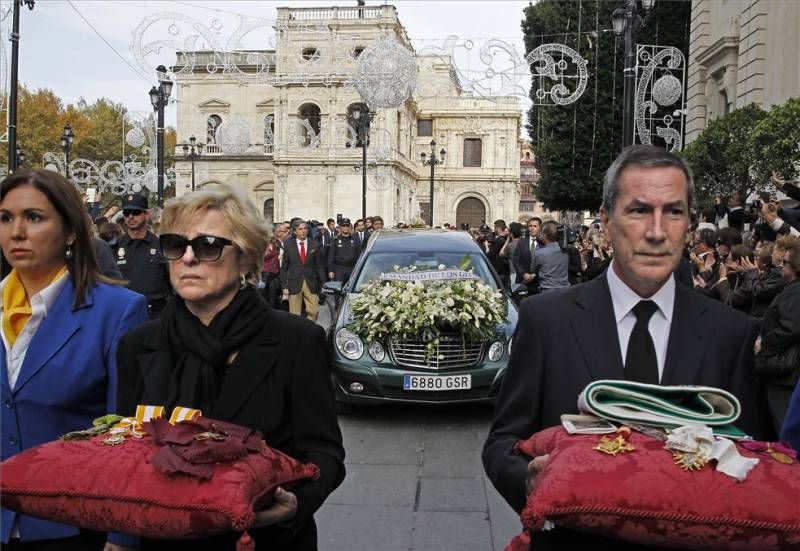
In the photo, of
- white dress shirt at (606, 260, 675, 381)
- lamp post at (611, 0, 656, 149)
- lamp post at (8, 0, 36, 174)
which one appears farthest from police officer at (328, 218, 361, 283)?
white dress shirt at (606, 260, 675, 381)

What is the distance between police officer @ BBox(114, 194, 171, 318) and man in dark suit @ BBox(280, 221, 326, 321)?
22.1 ft

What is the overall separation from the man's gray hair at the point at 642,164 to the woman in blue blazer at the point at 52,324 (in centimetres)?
173

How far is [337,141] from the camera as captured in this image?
59688 millimetres

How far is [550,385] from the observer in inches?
93.6

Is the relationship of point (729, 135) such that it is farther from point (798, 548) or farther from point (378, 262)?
point (798, 548)

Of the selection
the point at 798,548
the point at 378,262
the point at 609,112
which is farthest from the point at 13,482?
the point at 609,112

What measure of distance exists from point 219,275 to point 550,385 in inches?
43.2

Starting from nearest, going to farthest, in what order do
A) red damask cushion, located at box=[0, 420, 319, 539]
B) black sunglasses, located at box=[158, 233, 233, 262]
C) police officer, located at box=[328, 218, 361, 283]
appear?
red damask cushion, located at box=[0, 420, 319, 539] < black sunglasses, located at box=[158, 233, 233, 262] < police officer, located at box=[328, 218, 361, 283]

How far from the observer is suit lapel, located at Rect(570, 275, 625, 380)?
7.54 feet

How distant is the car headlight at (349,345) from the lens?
27.1 feet

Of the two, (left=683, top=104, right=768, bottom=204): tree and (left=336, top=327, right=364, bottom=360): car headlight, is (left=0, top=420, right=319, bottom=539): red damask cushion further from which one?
(left=683, top=104, right=768, bottom=204): tree

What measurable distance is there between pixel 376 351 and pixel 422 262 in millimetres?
1711

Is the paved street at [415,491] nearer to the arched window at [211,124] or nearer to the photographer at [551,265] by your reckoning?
the photographer at [551,265]

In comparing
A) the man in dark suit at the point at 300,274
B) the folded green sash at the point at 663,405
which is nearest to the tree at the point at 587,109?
the man in dark suit at the point at 300,274
